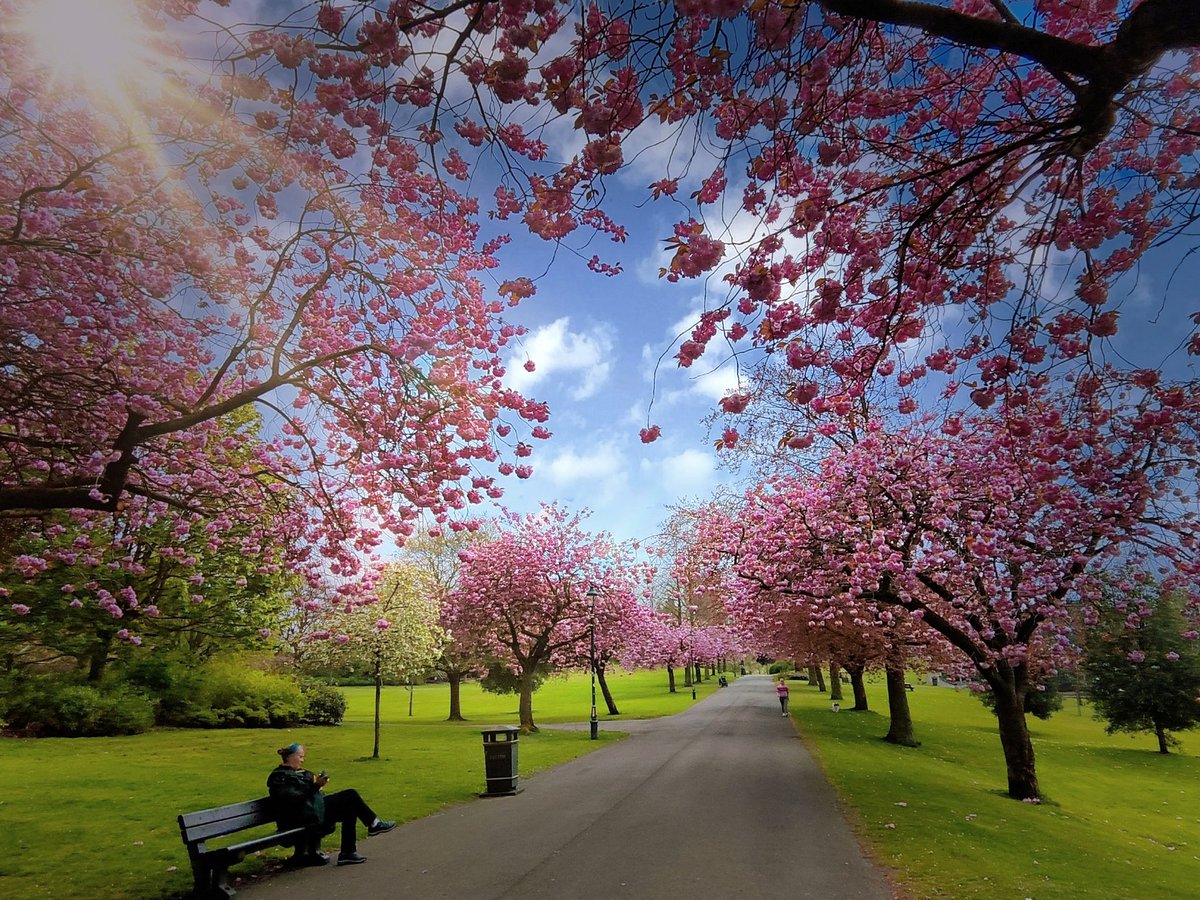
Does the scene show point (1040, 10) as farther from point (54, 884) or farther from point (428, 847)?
point (54, 884)

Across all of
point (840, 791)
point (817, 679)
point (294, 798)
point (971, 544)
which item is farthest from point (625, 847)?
point (817, 679)

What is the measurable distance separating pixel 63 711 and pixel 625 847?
24.5 m

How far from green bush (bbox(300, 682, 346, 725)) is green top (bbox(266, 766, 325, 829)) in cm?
2765

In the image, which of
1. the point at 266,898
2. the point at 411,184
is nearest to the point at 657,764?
the point at 266,898

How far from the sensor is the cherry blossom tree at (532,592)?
2948 cm

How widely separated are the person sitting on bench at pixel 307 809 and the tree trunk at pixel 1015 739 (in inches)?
554

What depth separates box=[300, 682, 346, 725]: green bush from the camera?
108ft

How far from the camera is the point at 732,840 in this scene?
29.6 feet

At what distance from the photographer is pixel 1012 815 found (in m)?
12.5

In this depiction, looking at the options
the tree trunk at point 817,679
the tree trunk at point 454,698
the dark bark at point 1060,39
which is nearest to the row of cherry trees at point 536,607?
the tree trunk at point 454,698

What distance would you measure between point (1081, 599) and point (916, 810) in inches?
232

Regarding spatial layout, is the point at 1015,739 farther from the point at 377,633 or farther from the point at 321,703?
the point at 321,703

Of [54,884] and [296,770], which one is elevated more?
[296,770]

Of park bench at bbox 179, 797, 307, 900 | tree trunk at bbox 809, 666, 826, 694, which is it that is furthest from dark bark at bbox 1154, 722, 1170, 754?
park bench at bbox 179, 797, 307, 900
